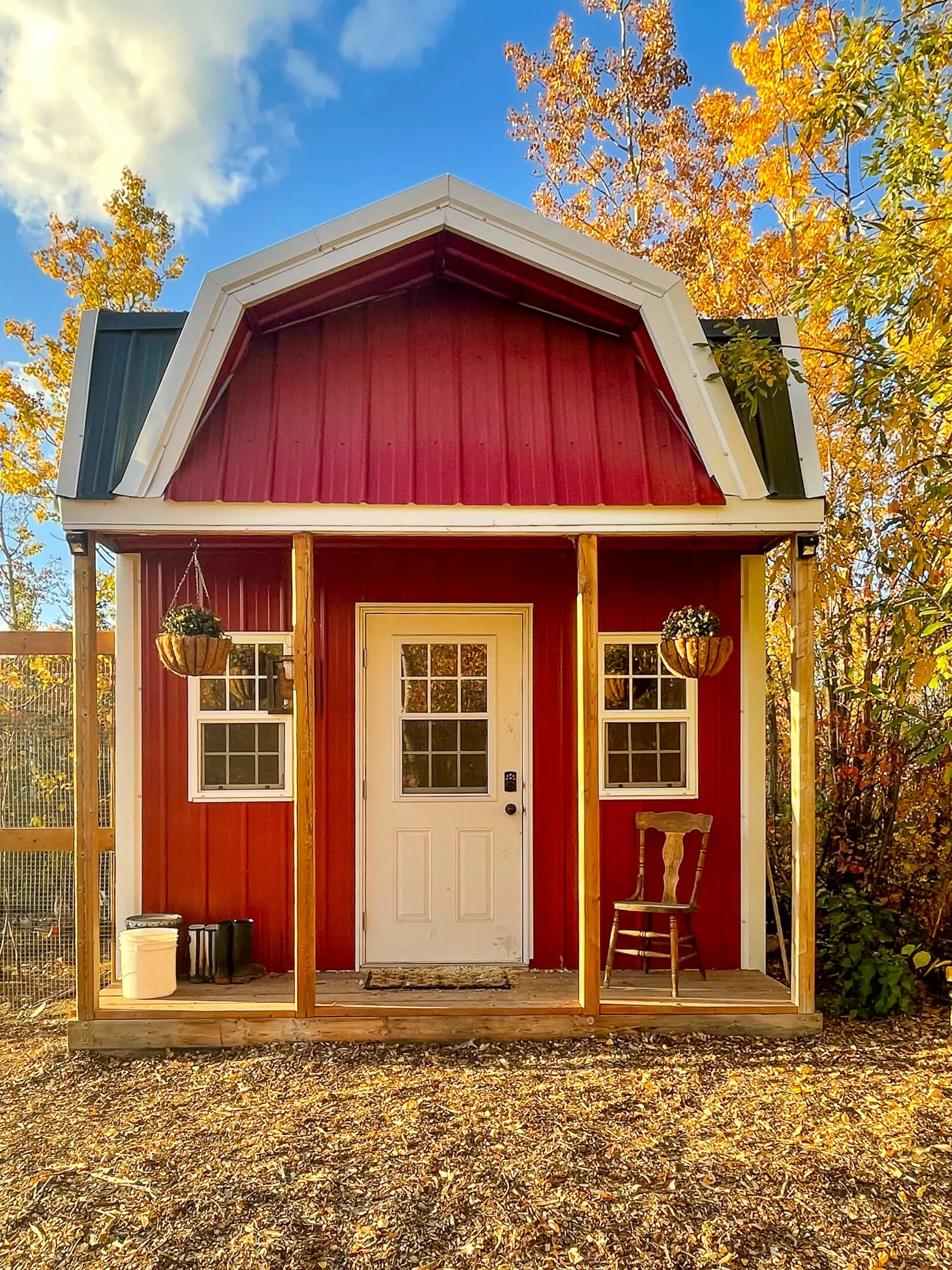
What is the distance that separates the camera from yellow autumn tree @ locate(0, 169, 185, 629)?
31.3ft

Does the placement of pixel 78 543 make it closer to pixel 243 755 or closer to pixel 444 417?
pixel 243 755

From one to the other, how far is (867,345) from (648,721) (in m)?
2.57

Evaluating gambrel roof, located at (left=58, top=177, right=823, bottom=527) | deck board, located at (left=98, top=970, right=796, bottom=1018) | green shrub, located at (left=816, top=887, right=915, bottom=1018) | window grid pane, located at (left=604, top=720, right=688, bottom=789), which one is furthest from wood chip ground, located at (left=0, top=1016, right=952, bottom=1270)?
gambrel roof, located at (left=58, top=177, right=823, bottom=527)

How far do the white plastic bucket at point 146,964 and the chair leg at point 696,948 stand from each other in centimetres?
296

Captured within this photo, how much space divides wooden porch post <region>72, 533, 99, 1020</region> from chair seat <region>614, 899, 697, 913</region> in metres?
2.81

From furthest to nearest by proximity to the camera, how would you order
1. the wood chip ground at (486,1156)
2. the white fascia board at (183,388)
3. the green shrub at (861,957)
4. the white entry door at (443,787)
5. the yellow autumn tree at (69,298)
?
the yellow autumn tree at (69,298) → the white entry door at (443,787) → the green shrub at (861,957) → the white fascia board at (183,388) → the wood chip ground at (486,1156)

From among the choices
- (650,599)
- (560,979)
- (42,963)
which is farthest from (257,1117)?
(650,599)

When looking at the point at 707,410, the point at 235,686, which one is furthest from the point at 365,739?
the point at 707,410

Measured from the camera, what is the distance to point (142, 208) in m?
9.91

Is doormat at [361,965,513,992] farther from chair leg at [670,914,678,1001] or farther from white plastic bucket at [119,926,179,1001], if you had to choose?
white plastic bucket at [119,926,179,1001]

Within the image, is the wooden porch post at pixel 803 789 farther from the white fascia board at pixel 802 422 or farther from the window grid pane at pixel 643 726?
the window grid pane at pixel 643 726

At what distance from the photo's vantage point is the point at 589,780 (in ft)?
15.0

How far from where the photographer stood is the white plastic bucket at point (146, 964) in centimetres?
483

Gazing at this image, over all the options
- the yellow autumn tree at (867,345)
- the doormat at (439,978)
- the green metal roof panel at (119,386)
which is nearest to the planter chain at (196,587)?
the green metal roof panel at (119,386)
